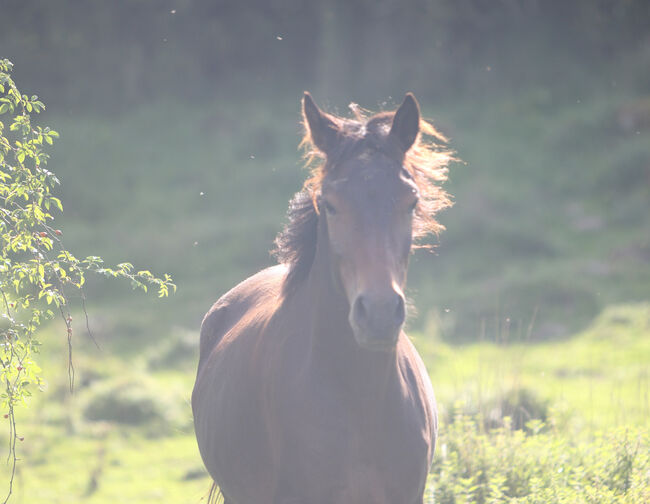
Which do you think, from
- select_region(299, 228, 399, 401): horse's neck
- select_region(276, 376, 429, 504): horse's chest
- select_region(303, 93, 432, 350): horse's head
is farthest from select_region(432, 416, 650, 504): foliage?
select_region(303, 93, 432, 350): horse's head

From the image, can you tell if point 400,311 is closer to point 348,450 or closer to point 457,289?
point 348,450

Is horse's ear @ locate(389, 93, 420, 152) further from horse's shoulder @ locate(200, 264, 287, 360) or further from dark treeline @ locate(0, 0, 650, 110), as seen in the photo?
dark treeline @ locate(0, 0, 650, 110)

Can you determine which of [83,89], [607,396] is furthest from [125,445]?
[83,89]

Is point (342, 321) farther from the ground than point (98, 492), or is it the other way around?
point (342, 321)

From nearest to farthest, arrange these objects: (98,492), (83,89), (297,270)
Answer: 1. (297,270)
2. (98,492)
3. (83,89)

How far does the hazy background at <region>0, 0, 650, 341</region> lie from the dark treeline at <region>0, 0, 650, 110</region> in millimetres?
49

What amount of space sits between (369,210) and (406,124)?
0.53 m

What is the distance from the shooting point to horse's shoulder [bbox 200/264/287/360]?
4.62 m

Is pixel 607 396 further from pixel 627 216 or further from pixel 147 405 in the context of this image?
pixel 627 216

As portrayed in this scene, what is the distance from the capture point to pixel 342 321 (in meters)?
3.21

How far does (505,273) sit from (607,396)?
15.5 feet

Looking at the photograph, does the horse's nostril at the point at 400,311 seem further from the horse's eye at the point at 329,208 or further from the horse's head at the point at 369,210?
the horse's eye at the point at 329,208

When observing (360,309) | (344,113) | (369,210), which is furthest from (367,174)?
(344,113)

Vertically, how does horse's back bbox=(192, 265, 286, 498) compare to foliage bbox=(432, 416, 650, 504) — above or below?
above
